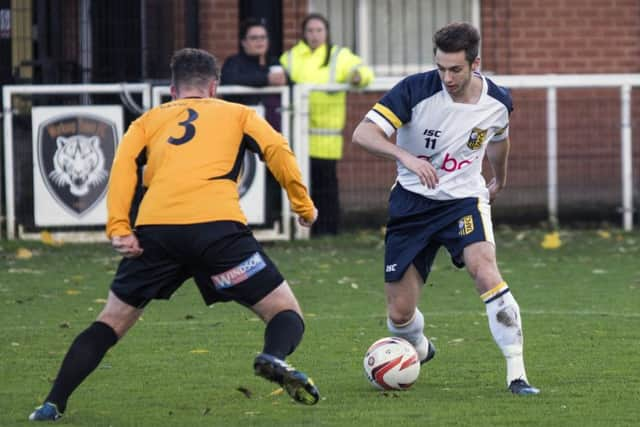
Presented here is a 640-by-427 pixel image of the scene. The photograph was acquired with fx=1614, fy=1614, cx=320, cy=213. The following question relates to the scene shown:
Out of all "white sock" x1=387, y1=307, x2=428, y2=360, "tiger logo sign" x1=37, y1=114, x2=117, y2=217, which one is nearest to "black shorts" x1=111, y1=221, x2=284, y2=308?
"white sock" x1=387, y1=307, x2=428, y2=360

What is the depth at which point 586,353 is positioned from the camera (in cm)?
880

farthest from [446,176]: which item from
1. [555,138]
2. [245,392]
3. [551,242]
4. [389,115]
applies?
[555,138]

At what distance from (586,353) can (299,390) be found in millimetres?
2849

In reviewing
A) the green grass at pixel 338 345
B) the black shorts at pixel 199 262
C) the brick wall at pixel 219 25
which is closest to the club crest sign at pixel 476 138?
the green grass at pixel 338 345

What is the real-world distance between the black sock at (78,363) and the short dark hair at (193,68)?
113 centimetres

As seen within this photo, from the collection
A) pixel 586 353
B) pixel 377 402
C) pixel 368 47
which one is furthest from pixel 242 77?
pixel 377 402

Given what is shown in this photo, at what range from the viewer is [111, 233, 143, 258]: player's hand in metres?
6.66

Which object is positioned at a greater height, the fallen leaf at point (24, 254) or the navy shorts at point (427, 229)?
the navy shorts at point (427, 229)

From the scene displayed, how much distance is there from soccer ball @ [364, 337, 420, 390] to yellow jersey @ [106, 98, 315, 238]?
3.40 feet

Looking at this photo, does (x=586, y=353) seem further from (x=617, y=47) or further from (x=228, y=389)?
(x=617, y=47)

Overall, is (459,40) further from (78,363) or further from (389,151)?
(78,363)

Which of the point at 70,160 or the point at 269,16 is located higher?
the point at 269,16

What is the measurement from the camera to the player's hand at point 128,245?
21.9ft

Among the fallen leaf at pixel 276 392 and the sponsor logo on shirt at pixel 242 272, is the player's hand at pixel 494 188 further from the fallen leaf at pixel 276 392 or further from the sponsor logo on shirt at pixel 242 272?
the sponsor logo on shirt at pixel 242 272
